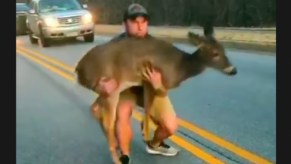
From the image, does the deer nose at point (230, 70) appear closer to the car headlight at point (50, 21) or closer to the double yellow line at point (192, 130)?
the double yellow line at point (192, 130)

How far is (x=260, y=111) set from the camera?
385 centimetres

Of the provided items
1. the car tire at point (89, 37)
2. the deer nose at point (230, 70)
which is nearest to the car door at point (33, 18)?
the car tire at point (89, 37)

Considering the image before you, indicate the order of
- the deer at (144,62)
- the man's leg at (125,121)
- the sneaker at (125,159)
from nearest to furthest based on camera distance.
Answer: the deer at (144,62) < the man's leg at (125,121) < the sneaker at (125,159)

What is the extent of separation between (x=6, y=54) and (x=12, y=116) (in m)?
0.25

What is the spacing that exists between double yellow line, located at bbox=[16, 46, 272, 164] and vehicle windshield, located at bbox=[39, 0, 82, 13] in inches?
7.4

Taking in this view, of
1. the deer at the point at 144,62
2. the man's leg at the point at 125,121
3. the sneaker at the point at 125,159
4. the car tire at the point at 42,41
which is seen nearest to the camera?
the deer at the point at 144,62

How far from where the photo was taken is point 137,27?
3648mm

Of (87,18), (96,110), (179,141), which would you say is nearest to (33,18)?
(87,18)

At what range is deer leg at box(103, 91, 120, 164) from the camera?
146 inches

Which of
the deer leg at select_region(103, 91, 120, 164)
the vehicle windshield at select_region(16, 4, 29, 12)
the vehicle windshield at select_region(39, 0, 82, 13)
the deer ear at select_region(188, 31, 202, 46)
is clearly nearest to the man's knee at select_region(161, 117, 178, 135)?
the deer leg at select_region(103, 91, 120, 164)

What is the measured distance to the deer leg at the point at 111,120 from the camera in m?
3.72

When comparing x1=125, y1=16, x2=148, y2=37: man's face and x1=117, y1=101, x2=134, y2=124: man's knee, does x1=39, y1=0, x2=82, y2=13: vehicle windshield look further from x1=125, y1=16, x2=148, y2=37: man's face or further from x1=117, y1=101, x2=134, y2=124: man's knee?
x1=117, y1=101, x2=134, y2=124: man's knee

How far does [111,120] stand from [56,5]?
0.54 meters

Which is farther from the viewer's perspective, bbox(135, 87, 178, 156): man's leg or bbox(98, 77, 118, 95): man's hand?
bbox(135, 87, 178, 156): man's leg
